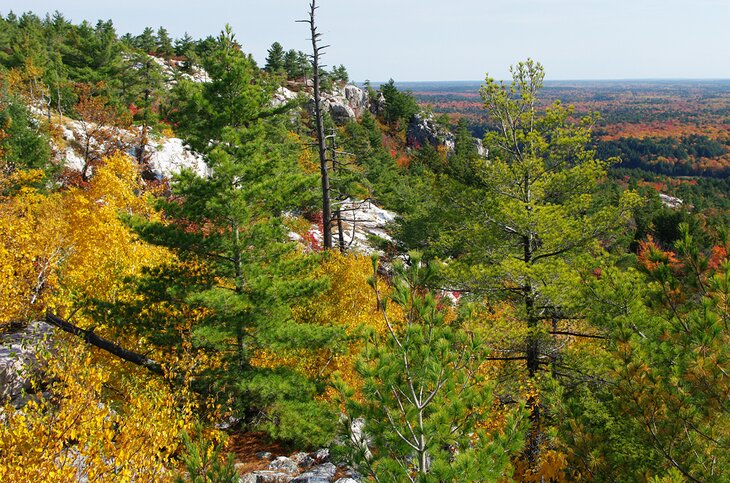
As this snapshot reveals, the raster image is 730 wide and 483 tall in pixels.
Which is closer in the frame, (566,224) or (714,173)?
(566,224)

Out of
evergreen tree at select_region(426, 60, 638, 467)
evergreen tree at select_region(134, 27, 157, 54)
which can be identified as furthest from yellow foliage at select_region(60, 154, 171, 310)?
evergreen tree at select_region(134, 27, 157, 54)

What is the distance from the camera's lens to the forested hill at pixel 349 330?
4.83m

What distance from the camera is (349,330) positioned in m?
13.0

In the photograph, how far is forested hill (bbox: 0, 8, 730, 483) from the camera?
4832mm

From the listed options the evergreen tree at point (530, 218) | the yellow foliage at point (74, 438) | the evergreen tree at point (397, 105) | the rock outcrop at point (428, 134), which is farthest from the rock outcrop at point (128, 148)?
the rock outcrop at point (428, 134)

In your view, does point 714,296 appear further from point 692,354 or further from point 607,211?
point 607,211

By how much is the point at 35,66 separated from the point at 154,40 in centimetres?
2930

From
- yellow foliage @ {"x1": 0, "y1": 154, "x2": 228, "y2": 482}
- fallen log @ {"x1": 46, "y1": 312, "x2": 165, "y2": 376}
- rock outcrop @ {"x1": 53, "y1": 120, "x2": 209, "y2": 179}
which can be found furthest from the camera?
rock outcrop @ {"x1": 53, "y1": 120, "x2": 209, "y2": 179}

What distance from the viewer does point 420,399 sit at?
480 cm

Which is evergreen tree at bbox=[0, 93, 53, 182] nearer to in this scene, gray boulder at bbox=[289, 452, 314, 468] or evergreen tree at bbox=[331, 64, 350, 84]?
gray boulder at bbox=[289, 452, 314, 468]

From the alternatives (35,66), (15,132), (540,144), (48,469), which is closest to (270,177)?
(540,144)

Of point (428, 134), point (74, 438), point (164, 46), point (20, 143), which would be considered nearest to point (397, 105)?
point (428, 134)

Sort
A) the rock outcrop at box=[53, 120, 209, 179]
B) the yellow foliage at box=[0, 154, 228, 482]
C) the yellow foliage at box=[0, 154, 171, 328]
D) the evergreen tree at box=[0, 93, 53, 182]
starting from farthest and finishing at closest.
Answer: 1. the rock outcrop at box=[53, 120, 209, 179]
2. the evergreen tree at box=[0, 93, 53, 182]
3. the yellow foliage at box=[0, 154, 171, 328]
4. the yellow foliage at box=[0, 154, 228, 482]

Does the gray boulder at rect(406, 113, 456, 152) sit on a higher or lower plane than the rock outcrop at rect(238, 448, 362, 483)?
higher
